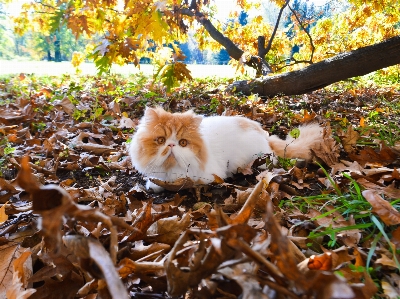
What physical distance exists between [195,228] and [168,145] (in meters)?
0.96

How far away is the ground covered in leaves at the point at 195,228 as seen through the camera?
0.73 meters

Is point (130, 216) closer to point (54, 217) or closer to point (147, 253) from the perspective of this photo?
point (147, 253)

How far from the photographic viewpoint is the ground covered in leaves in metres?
0.73

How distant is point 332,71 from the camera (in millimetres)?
5266

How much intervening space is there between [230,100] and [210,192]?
3156 millimetres

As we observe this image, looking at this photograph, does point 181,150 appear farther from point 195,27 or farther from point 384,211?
point 195,27

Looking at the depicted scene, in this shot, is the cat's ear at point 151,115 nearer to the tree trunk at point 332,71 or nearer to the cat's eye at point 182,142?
the cat's eye at point 182,142

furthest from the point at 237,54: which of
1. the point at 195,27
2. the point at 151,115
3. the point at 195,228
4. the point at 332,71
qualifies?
the point at 195,228

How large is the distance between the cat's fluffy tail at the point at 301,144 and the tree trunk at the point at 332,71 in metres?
2.65

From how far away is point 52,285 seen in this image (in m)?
1.15

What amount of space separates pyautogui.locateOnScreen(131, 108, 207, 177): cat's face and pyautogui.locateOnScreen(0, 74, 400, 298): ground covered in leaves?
0.61 feet

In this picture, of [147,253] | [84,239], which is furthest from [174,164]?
[84,239]

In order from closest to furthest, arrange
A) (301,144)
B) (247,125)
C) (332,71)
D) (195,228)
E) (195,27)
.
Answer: (195,228) < (301,144) < (247,125) < (332,71) < (195,27)

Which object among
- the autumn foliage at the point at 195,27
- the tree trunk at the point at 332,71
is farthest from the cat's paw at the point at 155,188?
the tree trunk at the point at 332,71
